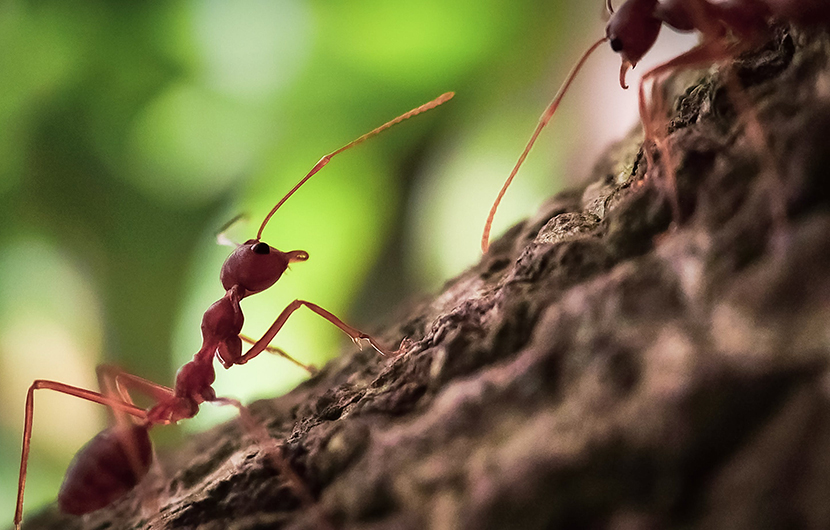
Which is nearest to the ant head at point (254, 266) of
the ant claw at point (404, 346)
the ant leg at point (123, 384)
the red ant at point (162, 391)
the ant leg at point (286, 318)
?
the red ant at point (162, 391)

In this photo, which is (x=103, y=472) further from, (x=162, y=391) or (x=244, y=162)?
(x=244, y=162)

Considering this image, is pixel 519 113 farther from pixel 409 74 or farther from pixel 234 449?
pixel 234 449

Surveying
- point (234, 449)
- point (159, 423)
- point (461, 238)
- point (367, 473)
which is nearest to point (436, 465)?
point (367, 473)

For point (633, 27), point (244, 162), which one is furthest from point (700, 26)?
point (244, 162)

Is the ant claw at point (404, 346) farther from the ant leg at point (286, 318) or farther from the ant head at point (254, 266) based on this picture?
the ant head at point (254, 266)

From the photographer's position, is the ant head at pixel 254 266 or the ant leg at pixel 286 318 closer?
the ant leg at pixel 286 318

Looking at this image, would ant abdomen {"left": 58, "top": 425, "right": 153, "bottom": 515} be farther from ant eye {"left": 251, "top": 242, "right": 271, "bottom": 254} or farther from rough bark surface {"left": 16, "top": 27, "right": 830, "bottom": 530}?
ant eye {"left": 251, "top": 242, "right": 271, "bottom": 254}
